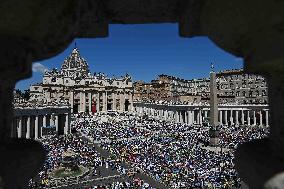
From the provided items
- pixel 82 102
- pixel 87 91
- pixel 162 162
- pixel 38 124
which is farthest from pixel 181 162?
pixel 87 91

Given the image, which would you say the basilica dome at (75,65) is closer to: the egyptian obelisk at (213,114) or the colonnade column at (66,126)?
the colonnade column at (66,126)

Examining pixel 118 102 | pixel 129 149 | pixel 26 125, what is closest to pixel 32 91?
pixel 118 102

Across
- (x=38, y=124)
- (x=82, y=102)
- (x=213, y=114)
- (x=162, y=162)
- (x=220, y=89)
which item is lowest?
(x=162, y=162)

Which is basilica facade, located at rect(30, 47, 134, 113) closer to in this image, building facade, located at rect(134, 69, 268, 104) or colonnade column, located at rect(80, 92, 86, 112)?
colonnade column, located at rect(80, 92, 86, 112)

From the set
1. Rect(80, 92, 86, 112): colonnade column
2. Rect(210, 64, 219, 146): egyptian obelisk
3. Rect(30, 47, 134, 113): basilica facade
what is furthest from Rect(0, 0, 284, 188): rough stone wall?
Rect(80, 92, 86, 112): colonnade column

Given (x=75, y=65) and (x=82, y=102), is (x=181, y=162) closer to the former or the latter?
(x=82, y=102)

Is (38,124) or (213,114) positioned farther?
(38,124)

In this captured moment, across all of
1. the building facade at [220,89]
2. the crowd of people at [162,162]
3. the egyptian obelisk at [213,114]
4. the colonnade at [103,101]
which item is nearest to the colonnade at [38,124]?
the crowd of people at [162,162]
